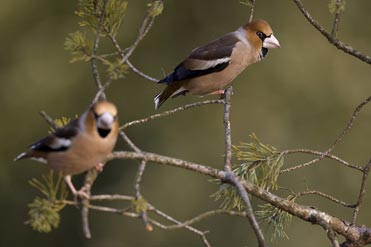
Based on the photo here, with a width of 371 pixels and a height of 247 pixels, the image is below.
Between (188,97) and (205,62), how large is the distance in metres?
4.13

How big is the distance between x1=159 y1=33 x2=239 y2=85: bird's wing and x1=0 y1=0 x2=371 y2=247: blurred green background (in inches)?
160

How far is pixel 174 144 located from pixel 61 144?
595 centimetres

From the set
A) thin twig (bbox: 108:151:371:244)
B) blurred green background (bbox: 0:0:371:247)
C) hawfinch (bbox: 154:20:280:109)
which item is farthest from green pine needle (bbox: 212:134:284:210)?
blurred green background (bbox: 0:0:371:247)

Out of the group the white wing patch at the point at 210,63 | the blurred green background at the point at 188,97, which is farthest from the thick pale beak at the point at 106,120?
the blurred green background at the point at 188,97

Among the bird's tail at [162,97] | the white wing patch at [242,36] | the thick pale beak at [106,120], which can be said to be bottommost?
the bird's tail at [162,97]

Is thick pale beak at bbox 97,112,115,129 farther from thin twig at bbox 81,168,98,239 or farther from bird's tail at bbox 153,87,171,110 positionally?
bird's tail at bbox 153,87,171,110

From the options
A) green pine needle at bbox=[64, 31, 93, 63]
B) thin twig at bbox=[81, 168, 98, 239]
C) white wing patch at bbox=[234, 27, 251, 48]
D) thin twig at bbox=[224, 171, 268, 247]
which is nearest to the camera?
thin twig at bbox=[81, 168, 98, 239]

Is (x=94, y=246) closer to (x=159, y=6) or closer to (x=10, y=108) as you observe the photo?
(x=10, y=108)

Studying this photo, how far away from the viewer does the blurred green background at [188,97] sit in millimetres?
8883

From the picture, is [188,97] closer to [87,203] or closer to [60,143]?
[60,143]

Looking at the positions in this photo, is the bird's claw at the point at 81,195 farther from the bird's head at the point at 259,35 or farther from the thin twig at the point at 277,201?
the bird's head at the point at 259,35

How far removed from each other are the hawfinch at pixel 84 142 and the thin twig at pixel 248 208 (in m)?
0.38

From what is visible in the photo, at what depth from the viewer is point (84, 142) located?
3027 mm

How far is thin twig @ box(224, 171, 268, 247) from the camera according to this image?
2658mm
